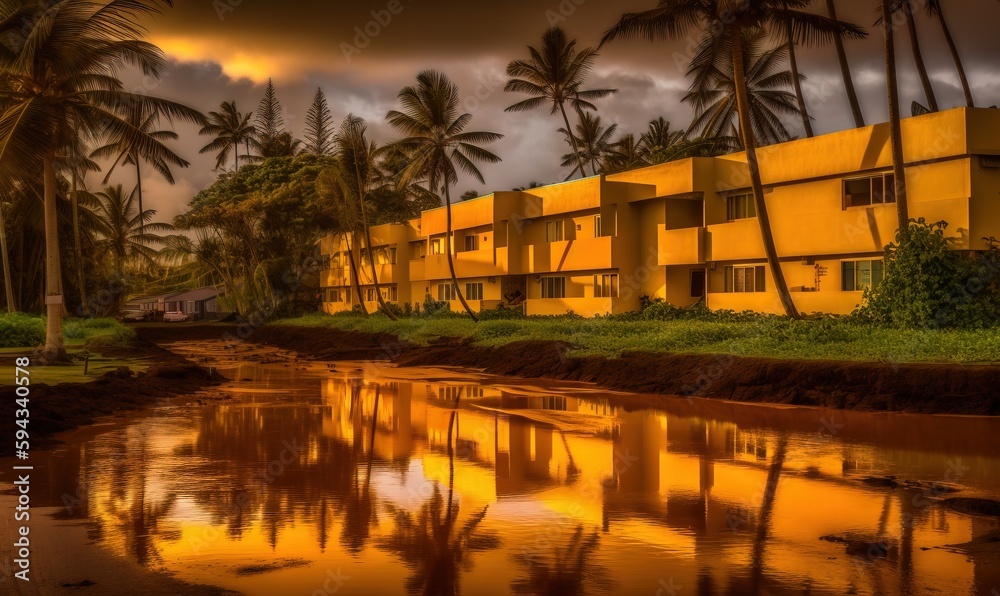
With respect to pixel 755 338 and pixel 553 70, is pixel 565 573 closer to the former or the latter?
pixel 755 338

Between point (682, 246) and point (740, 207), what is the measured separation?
248cm

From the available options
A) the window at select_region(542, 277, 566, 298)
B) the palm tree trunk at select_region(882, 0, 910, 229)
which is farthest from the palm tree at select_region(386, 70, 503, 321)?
the palm tree trunk at select_region(882, 0, 910, 229)

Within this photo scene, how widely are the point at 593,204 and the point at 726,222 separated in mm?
6575

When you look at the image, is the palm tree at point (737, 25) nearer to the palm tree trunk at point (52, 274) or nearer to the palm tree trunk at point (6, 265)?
the palm tree trunk at point (52, 274)

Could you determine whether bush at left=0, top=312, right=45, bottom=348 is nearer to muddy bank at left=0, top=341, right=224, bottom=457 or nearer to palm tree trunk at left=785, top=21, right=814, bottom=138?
muddy bank at left=0, top=341, right=224, bottom=457

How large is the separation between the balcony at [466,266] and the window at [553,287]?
2456 mm

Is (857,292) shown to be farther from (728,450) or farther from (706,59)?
(728,450)

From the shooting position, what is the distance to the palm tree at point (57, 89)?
69.4 feet

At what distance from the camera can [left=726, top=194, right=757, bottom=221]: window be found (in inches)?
1323

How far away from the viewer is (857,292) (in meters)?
27.5

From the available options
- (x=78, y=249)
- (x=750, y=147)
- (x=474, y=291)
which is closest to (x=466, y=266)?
(x=474, y=291)

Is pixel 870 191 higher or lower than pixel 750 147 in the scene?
lower

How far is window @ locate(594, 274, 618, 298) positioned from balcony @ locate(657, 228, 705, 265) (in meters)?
3.23

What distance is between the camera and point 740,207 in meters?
34.1
